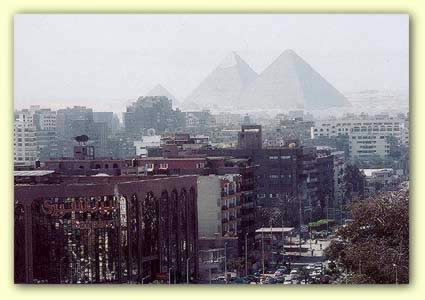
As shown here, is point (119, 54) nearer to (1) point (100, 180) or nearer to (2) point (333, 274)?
(1) point (100, 180)

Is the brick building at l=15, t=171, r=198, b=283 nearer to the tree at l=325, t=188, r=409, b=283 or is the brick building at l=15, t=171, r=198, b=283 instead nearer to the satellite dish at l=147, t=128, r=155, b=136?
the satellite dish at l=147, t=128, r=155, b=136

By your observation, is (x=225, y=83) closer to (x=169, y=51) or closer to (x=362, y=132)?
(x=169, y=51)

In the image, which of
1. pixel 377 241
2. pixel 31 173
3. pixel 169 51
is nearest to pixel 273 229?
pixel 377 241

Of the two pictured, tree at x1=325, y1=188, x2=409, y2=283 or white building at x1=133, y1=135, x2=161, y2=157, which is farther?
white building at x1=133, y1=135, x2=161, y2=157

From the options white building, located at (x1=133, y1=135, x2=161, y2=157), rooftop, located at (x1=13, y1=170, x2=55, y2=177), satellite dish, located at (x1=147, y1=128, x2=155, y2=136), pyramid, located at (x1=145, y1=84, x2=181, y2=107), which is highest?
pyramid, located at (x1=145, y1=84, x2=181, y2=107)

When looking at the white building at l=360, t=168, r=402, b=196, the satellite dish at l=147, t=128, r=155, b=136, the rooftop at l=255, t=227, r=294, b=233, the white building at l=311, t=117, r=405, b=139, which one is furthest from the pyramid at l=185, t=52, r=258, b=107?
the white building at l=360, t=168, r=402, b=196

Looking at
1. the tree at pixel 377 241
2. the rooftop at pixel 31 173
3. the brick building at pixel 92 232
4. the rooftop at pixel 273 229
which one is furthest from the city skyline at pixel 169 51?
the rooftop at pixel 273 229

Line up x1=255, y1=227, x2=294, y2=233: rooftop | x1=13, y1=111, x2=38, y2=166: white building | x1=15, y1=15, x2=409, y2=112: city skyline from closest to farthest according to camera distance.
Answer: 1. x1=15, y1=15, x2=409, y2=112: city skyline
2. x1=13, y1=111, x2=38, y2=166: white building
3. x1=255, y1=227, x2=294, y2=233: rooftop
